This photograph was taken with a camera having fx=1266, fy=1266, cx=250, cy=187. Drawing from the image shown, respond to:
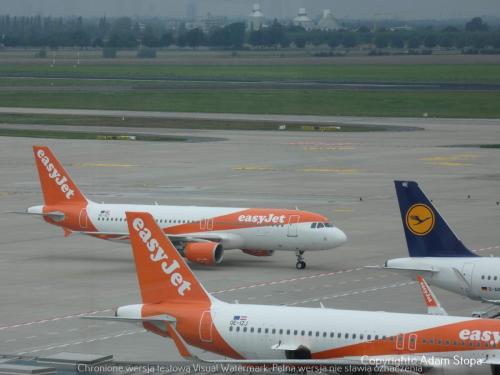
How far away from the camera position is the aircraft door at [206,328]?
105ft

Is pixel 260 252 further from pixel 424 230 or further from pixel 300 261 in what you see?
pixel 424 230

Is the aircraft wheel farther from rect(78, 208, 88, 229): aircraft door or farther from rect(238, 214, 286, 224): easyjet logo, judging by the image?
rect(78, 208, 88, 229): aircraft door

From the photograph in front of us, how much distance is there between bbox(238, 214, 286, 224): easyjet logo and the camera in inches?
2282

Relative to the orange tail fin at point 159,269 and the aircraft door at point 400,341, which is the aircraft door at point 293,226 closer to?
the orange tail fin at point 159,269

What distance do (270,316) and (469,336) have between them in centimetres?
516

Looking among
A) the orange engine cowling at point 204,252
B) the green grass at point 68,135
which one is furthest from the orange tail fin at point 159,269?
the green grass at point 68,135

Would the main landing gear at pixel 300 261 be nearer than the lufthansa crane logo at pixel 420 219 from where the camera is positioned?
No

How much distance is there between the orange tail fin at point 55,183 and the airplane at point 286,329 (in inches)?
1137

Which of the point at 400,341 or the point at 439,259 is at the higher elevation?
the point at 400,341

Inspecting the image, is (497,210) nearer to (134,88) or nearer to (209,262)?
(209,262)

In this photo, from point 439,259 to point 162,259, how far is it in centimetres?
1342

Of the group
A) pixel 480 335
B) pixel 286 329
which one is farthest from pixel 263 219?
A: pixel 480 335

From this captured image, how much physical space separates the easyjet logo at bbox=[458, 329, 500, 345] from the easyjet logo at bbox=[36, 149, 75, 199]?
35.4 m

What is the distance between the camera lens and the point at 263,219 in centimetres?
5809
